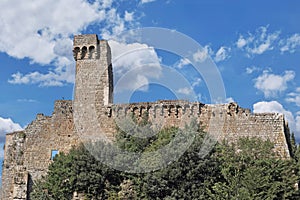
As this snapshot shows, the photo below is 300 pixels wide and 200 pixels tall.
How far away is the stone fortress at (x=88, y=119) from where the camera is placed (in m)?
32.3

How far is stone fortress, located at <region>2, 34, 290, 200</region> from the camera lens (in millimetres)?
32281

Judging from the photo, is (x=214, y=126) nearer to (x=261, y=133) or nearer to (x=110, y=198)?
(x=261, y=133)

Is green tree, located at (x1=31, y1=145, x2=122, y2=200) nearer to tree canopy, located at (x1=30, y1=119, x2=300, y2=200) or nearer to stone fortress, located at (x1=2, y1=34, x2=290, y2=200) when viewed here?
tree canopy, located at (x1=30, y1=119, x2=300, y2=200)

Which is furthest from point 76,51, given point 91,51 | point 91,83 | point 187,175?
point 187,175

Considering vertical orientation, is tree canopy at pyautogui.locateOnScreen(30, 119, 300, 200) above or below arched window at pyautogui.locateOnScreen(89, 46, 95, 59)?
below

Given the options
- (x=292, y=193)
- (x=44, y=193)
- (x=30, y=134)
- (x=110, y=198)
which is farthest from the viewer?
(x=30, y=134)

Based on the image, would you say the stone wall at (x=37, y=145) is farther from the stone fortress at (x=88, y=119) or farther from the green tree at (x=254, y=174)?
the green tree at (x=254, y=174)

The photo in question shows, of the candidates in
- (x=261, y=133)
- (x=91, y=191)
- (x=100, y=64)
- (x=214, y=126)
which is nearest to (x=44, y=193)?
(x=91, y=191)

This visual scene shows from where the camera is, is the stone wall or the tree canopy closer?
the tree canopy

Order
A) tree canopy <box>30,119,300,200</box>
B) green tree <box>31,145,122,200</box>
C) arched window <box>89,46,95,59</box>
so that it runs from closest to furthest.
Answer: tree canopy <box>30,119,300,200</box>, green tree <box>31,145,122,200</box>, arched window <box>89,46,95,59</box>

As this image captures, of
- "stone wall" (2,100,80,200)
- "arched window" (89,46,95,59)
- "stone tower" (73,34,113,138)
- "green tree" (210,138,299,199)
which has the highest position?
"arched window" (89,46,95,59)

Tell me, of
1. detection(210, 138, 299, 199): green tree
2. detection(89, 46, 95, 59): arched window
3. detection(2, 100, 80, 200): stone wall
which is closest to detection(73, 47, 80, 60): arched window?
detection(89, 46, 95, 59): arched window

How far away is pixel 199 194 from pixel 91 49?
14.7 metres

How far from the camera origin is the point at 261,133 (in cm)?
3150
